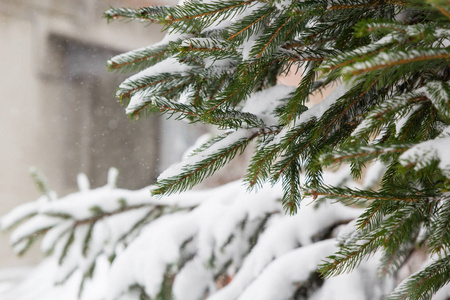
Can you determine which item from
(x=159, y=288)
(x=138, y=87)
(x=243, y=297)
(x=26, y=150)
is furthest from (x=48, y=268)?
(x=138, y=87)

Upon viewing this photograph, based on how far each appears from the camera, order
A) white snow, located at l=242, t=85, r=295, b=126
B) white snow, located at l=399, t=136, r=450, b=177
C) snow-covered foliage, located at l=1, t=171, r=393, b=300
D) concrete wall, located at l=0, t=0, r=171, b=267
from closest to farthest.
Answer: white snow, located at l=399, t=136, r=450, b=177, white snow, located at l=242, t=85, r=295, b=126, snow-covered foliage, located at l=1, t=171, r=393, b=300, concrete wall, located at l=0, t=0, r=171, b=267

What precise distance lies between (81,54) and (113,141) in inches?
35.6

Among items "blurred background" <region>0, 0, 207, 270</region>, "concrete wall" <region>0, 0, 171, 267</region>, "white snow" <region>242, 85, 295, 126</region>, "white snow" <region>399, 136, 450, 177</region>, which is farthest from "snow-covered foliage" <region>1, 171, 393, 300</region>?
"concrete wall" <region>0, 0, 171, 267</region>

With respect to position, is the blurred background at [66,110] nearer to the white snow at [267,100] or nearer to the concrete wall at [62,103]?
the concrete wall at [62,103]

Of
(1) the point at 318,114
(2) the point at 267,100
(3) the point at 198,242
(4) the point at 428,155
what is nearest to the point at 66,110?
(3) the point at 198,242

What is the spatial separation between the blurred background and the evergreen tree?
3.07m

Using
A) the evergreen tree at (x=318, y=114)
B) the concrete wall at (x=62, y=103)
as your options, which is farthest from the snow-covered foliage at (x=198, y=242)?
the concrete wall at (x=62, y=103)

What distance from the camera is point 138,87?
512mm

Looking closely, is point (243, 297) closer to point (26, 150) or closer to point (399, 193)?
point (399, 193)

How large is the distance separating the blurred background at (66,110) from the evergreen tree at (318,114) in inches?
121

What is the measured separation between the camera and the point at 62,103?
13.0 ft

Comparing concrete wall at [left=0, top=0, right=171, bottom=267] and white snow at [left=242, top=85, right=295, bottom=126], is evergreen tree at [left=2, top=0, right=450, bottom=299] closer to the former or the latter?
white snow at [left=242, top=85, right=295, bottom=126]

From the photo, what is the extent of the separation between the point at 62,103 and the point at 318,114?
3.90m

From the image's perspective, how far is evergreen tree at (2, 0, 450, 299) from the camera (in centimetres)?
31
